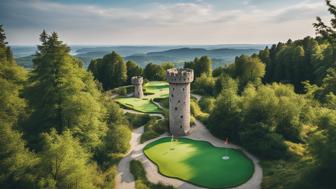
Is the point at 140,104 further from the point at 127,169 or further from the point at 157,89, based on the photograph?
the point at 127,169

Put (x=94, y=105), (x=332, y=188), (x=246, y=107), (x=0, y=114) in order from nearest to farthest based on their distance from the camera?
(x=332, y=188), (x=0, y=114), (x=94, y=105), (x=246, y=107)

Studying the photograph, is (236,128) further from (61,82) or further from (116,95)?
(116,95)

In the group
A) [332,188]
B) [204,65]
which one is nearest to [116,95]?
[204,65]

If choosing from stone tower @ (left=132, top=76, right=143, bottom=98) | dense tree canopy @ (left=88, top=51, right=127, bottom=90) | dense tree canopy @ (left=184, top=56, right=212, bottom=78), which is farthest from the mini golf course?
dense tree canopy @ (left=184, top=56, right=212, bottom=78)

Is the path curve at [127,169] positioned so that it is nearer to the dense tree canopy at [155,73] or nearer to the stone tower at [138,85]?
the stone tower at [138,85]

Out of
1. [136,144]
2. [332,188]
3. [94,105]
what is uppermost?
[94,105]

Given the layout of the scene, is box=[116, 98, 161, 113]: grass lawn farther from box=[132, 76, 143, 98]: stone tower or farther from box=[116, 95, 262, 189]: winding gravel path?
box=[116, 95, 262, 189]: winding gravel path
